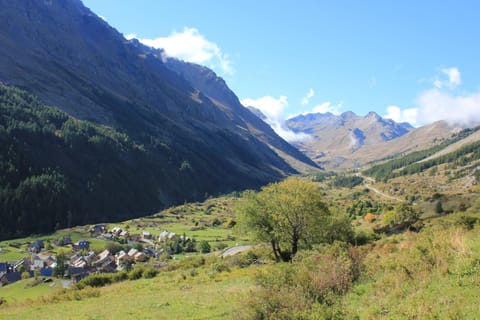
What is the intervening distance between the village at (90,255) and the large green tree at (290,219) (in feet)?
114

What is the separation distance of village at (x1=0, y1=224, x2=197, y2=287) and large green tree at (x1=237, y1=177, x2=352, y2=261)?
3475 centimetres

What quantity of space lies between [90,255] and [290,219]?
2909 inches

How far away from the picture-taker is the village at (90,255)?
78.9 m

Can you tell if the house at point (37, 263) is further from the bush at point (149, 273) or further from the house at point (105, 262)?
the bush at point (149, 273)

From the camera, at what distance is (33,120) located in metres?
188

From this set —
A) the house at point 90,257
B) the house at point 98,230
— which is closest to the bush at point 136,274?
the house at point 90,257

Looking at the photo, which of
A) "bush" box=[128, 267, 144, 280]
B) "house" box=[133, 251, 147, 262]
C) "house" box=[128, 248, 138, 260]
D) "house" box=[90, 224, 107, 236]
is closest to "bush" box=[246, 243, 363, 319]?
"bush" box=[128, 267, 144, 280]

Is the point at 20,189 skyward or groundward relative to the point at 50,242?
skyward

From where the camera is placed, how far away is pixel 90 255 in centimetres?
9481

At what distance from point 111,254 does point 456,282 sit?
331 ft

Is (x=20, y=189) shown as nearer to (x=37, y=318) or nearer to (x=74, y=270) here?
(x=74, y=270)

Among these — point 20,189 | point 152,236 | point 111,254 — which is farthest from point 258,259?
point 20,189

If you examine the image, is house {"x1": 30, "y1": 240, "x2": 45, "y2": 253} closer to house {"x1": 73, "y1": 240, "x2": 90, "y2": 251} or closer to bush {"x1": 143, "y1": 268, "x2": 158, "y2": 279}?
house {"x1": 73, "y1": 240, "x2": 90, "y2": 251}

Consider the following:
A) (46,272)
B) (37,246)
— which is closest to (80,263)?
(46,272)
